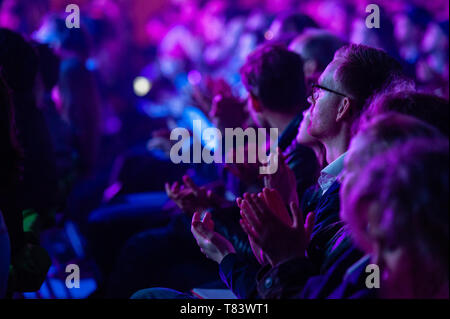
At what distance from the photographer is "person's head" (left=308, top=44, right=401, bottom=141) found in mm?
1316

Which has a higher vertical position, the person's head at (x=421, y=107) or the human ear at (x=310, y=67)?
the human ear at (x=310, y=67)

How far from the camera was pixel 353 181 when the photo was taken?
0.78 meters

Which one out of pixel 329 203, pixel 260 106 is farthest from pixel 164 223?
pixel 329 203

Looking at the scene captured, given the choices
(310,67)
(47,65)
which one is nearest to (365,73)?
(310,67)

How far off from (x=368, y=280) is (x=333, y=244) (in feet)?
0.64

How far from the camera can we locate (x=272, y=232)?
96cm

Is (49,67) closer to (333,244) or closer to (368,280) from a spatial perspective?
(333,244)

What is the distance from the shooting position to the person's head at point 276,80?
193 cm

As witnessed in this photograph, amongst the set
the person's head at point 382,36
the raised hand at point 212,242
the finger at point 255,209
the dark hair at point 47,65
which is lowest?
the raised hand at point 212,242

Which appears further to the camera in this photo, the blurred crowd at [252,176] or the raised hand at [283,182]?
the raised hand at [283,182]

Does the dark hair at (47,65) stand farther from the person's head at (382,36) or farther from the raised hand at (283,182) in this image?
the person's head at (382,36)

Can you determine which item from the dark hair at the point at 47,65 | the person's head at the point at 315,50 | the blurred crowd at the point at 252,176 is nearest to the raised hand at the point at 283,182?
the blurred crowd at the point at 252,176

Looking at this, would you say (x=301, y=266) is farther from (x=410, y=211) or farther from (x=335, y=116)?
(x=335, y=116)

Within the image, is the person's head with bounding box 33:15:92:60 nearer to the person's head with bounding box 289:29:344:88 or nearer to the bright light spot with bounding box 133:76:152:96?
the bright light spot with bounding box 133:76:152:96
